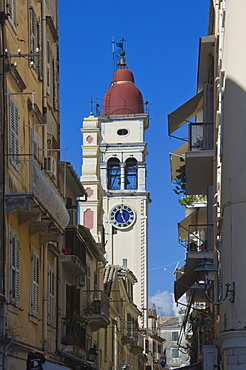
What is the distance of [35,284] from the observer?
75.6 ft

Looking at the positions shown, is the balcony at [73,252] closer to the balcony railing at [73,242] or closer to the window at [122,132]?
the balcony railing at [73,242]

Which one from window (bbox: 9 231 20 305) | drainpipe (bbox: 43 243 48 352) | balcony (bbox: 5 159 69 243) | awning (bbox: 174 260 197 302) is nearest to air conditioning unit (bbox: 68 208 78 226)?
awning (bbox: 174 260 197 302)

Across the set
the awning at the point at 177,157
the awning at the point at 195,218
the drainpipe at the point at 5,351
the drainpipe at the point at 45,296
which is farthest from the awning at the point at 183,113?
the drainpipe at the point at 5,351

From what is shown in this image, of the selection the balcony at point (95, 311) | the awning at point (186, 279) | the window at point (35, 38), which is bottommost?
the awning at point (186, 279)

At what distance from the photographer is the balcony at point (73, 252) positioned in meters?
29.4

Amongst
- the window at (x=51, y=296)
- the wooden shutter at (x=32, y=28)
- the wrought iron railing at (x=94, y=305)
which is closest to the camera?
the wooden shutter at (x=32, y=28)

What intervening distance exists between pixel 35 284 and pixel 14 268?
3.04 m

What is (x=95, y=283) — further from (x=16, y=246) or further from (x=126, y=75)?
(x=126, y=75)

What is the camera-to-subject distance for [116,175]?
87.3m

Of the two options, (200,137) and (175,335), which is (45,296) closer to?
(200,137)

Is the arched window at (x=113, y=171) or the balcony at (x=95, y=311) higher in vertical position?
the arched window at (x=113, y=171)

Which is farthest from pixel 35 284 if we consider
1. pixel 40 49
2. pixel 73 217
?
pixel 73 217

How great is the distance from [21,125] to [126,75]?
68.9 metres

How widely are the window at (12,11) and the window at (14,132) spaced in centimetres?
190
